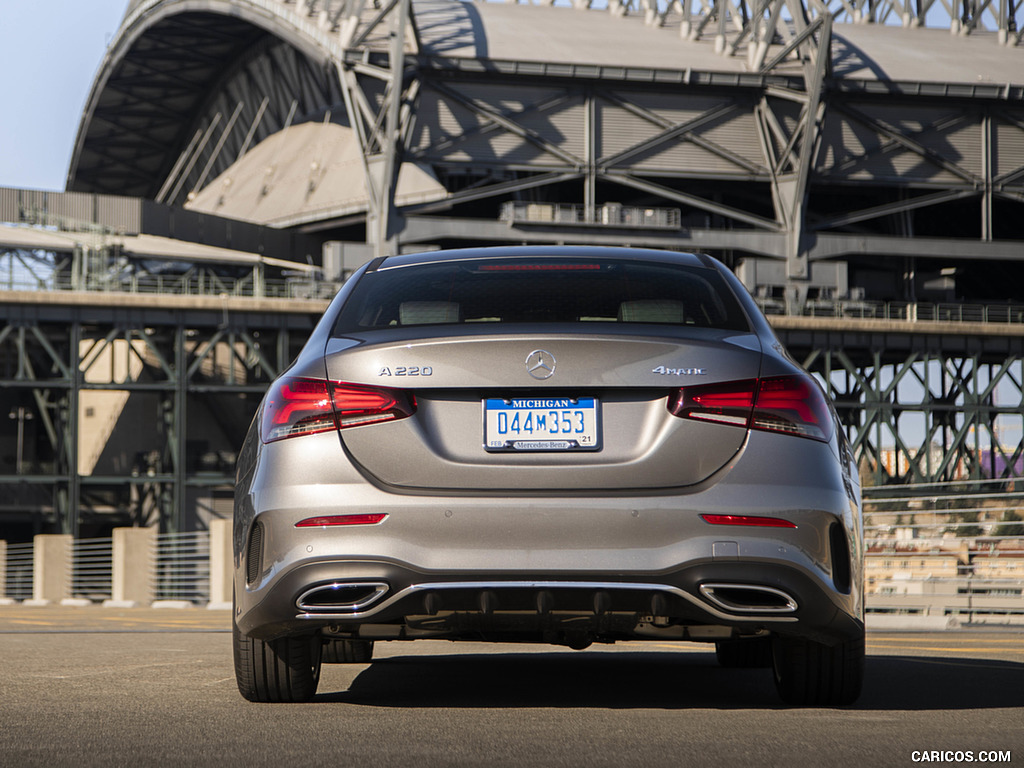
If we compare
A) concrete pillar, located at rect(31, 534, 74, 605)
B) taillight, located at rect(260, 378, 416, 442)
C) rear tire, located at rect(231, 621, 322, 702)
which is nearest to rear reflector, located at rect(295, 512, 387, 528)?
taillight, located at rect(260, 378, 416, 442)

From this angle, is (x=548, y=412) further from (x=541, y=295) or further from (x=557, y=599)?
(x=541, y=295)

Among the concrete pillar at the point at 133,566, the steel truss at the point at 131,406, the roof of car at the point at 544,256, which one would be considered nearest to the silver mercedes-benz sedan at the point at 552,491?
the roof of car at the point at 544,256

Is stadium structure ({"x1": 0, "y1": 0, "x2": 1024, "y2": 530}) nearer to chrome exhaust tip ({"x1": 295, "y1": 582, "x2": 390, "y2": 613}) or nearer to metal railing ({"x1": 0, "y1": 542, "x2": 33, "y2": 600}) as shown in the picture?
metal railing ({"x1": 0, "y1": 542, "x2": 33, "y2": 600})

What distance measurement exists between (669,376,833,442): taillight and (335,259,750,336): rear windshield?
368 millimetres

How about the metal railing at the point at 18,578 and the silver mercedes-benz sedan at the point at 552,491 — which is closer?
the silver mercedes-benz sedan at the point at 552,491

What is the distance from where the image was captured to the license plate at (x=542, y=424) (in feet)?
14.3

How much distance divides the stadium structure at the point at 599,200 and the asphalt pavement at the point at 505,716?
43939 millimetres

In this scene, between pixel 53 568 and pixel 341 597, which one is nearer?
pixel 341 597

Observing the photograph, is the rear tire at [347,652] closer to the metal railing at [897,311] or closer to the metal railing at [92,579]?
the metal railing at [92,579]

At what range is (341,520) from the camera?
4.41m

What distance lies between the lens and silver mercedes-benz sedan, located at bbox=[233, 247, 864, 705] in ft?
14.2

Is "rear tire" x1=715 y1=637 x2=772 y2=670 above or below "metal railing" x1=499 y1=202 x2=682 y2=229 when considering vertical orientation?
below

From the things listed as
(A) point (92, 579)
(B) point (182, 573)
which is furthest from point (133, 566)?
(A) point (92, 579)

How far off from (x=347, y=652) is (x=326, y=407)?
2775 millimetres
